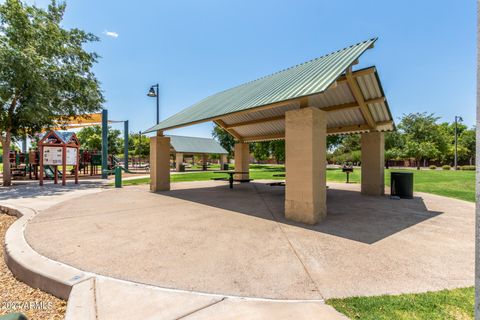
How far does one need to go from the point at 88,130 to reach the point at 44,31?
159ft

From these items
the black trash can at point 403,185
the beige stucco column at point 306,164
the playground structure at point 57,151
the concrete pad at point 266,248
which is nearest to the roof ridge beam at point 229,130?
the concrete pad at point 266,248

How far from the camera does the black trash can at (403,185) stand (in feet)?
32.0

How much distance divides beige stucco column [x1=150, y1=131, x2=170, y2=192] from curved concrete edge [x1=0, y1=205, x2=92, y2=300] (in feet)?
24.1

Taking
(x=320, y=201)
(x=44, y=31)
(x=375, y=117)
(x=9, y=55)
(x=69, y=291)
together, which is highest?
(x=44, y=31)

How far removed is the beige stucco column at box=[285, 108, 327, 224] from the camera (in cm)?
579

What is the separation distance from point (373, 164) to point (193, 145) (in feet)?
101

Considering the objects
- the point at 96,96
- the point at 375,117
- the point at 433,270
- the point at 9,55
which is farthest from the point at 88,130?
the point at 433,270

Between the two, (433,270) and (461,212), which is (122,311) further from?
(461,212)

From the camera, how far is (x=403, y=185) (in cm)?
989

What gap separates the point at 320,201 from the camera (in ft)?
20.1

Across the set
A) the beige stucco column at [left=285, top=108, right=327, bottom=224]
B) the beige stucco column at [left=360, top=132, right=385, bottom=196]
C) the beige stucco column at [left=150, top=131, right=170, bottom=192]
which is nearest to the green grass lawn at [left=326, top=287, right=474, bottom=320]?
the beige stucco column at [left=285, top=108, right=327, bottom=224]

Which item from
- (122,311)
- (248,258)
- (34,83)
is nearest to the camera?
(122,311)

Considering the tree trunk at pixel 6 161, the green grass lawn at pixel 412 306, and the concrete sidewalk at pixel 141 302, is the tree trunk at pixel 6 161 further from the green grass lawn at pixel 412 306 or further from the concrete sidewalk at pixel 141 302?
the green grass lawn at pixel 412 306

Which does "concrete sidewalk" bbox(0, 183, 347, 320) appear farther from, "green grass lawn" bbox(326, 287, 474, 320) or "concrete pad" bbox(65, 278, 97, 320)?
"green grass lawn" bbox(326, 287, 474, 320)
